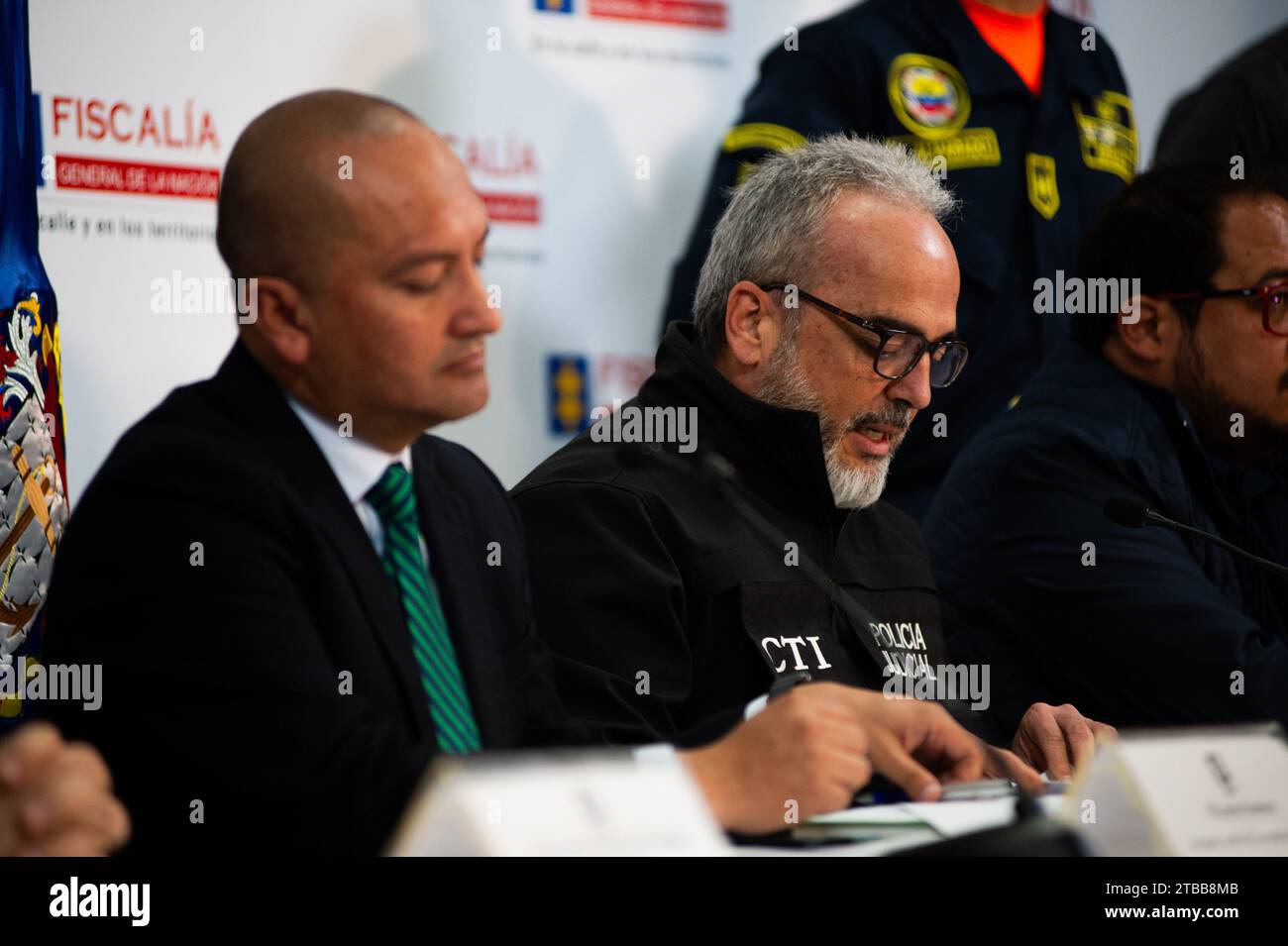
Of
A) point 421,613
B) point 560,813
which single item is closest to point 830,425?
point 421,613

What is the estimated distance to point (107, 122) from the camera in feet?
10.3

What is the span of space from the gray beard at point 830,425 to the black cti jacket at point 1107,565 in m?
0.37

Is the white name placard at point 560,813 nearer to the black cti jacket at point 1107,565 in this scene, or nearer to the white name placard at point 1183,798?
the white name placard at point 1183,798

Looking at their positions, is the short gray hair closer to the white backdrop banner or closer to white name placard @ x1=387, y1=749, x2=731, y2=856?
the white backdrop banner

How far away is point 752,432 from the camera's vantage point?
250 cm

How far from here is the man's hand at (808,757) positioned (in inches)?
60.4

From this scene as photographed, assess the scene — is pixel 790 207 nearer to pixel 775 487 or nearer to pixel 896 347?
pixel 896 347

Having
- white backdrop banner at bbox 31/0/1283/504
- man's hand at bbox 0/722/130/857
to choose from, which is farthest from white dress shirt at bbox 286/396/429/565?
white backdrop banner at bbox 31/0/1283/504

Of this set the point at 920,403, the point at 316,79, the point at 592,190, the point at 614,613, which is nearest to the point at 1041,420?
the point at 920,403

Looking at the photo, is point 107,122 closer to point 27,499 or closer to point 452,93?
point 452,93

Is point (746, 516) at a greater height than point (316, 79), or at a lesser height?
lesser

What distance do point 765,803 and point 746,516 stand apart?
917 mm

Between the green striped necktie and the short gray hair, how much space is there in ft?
3.65

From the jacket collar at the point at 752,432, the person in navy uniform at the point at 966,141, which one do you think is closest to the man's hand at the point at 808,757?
the jacket collar at the point at 752,432
